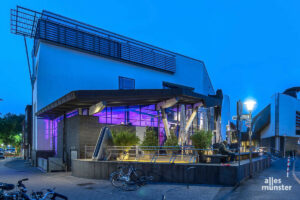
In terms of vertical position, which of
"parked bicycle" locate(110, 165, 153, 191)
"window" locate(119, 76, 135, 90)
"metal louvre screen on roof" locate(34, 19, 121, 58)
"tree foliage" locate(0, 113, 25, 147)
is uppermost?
"metal louvre screen on roof" locate(34, 19, 121, 58)

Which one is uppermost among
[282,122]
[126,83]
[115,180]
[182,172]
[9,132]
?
[126,83]

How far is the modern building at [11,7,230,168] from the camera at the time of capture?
2198 cm

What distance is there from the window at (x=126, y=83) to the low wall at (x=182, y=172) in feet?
70.7

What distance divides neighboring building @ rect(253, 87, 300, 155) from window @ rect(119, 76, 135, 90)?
2786 cm

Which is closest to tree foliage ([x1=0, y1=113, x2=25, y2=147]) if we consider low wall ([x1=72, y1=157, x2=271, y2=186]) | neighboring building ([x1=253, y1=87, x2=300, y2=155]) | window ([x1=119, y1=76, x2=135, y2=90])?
window ([x1=119, y1=76, x2=135, y2=90])

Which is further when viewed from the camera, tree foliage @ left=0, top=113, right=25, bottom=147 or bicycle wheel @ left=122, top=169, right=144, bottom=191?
tree foliage @ left=0, top=113, right=25, bottom=147

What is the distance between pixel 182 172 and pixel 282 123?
41948 mm

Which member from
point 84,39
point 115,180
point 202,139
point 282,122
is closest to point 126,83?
point 84,39

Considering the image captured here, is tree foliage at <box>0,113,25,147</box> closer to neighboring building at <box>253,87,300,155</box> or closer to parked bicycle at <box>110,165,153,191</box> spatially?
parked bicycle at <box>110,165,153,191</box>

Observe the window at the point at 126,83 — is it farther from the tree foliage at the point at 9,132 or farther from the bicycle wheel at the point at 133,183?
the tree foliage at the point at 9,132

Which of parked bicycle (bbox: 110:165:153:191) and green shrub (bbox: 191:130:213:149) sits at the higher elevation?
green shrub (bbox: 191:130:213:149)

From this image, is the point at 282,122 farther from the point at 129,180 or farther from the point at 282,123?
the point at 129,180

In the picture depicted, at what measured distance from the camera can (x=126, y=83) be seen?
125 feet

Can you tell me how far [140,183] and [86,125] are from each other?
11.3m
